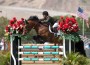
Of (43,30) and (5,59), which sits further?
(43,30)

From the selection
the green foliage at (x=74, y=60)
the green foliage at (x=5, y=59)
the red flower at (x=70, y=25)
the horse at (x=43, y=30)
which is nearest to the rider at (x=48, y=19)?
the horse at (x=43, y=30)

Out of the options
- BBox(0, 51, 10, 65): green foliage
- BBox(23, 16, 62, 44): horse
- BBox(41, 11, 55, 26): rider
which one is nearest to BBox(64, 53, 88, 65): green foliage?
BBox(0, 51, 10, 65): green foliage

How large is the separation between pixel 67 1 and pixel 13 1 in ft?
60.7

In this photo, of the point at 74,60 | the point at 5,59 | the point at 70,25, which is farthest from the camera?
the point at 5,59

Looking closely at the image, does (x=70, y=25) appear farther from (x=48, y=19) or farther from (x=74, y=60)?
(x=48, y=19)

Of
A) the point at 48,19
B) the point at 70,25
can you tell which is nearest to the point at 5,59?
the point at 70,25

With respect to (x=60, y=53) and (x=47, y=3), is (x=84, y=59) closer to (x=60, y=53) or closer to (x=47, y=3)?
(x=60, y=53)

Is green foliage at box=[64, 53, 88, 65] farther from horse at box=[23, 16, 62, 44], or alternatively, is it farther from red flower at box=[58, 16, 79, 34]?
horse at box=[23, 16, 62, 44]

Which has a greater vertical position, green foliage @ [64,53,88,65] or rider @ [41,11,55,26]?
rider @ [41,11,55,26]

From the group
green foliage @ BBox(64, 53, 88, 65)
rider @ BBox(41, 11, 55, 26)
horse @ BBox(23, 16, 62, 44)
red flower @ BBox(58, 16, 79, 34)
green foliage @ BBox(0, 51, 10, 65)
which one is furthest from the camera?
rider @ BBox(41, 11, 55, 26)

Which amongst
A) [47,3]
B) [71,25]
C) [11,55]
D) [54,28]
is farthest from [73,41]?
[47,3]

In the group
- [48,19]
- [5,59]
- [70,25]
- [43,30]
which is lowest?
[5,59]

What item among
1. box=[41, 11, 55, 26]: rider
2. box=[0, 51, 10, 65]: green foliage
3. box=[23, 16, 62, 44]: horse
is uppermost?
box=[41, 11, 55, 26]: rider

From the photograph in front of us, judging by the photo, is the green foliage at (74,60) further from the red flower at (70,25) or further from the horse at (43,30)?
the horse at (43,30)
